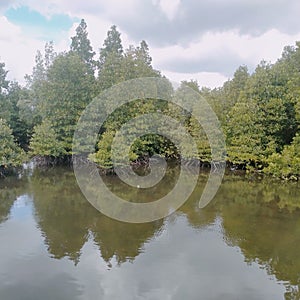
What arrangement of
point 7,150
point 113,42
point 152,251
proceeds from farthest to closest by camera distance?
→ point 113,42 < point 7,150 < point 152,251

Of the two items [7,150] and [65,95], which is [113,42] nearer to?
[65,95]

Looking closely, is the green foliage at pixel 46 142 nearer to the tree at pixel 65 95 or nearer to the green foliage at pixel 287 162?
the tree at pixel 65 95

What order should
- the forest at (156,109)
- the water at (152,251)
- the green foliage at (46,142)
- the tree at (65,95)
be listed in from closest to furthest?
the water at (152,251) → the forest at (156,109) → the green foliage at (46,142) → the tree at (65,95)

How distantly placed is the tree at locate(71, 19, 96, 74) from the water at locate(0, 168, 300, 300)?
54.3 ft

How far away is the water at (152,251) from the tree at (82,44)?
16.6 m

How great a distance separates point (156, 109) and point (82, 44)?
10.4 m

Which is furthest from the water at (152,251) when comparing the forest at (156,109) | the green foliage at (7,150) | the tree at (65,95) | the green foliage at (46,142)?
the tree at (65,95)

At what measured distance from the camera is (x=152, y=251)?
9.17 meters

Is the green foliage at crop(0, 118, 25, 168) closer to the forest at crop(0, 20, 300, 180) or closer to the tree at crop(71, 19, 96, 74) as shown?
→ the forest at crop(0, 20, 300, 180)

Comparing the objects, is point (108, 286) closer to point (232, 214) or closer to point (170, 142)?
point (232, 214)

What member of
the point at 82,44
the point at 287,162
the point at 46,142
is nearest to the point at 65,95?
the point at 46,142

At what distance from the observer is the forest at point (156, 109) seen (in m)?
19.0

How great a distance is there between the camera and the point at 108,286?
7363mm

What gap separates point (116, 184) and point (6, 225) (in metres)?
6.95
